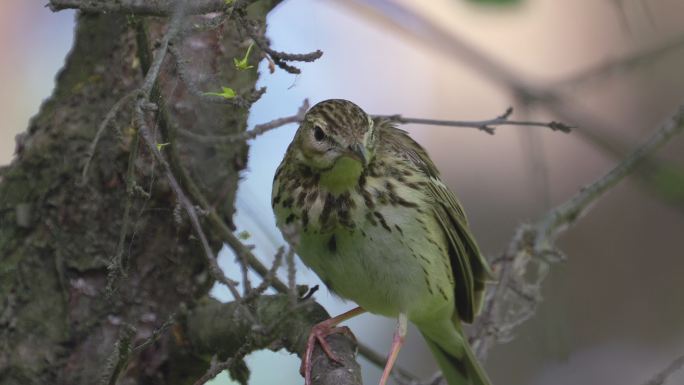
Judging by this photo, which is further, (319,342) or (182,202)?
(319,342)

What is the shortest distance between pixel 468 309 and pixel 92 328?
5.03 ft

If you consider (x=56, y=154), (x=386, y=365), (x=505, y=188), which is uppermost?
(x=505, y=188)

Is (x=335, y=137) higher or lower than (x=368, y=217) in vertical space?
higher

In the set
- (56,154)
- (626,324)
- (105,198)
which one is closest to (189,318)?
(105,198)

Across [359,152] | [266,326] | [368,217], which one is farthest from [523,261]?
[266,326]

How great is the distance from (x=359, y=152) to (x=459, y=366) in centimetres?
137

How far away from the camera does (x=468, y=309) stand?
4.21 m

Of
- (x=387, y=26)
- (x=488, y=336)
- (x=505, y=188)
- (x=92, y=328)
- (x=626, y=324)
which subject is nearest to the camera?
(x=92, y=328)

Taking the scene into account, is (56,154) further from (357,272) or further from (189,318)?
(357,272)

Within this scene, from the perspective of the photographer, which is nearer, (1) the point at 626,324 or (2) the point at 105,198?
(2) the point at 105,198

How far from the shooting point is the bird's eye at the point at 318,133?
3.40 meters

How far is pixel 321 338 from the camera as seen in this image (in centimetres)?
346

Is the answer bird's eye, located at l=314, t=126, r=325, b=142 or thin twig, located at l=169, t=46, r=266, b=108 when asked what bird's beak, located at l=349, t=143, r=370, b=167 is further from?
thin twig, located at l=169, t=46, r=266, b=108

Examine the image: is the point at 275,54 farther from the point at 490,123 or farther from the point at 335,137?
the point at 490,123
